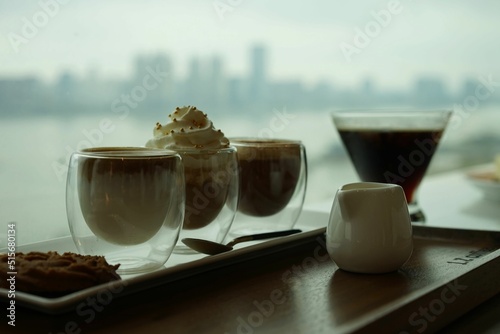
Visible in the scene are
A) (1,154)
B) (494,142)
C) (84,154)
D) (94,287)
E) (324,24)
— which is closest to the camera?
(94,287)

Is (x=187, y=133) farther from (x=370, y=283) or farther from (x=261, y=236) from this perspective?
(x=370, y=283)

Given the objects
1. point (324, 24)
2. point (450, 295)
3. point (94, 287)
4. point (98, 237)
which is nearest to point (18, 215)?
point (98, 237)

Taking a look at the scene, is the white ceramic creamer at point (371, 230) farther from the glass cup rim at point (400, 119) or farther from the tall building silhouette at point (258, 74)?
the tall building silhouette at point (258, 74)

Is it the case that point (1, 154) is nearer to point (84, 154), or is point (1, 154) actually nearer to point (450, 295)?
point (84, 154)

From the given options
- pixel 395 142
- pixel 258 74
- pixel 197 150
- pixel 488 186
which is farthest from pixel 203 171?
pixel 488 186

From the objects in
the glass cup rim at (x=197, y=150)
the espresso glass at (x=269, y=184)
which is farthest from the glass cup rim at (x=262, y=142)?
the glass cup rim at (x=197, y=150)

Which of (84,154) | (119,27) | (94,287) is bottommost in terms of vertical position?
(94,287)

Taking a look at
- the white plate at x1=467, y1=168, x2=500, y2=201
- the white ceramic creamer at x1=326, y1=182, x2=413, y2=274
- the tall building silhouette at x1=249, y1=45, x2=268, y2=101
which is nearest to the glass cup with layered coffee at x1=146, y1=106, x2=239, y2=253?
the white ceramic creamer at x1=326, y1=182, x2=413, y2=274
